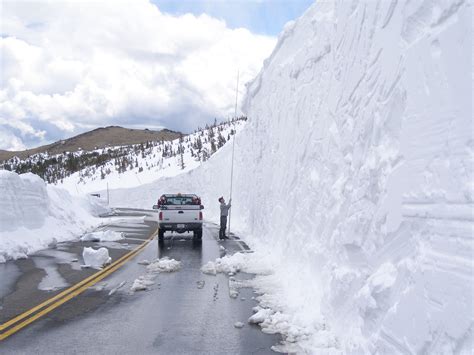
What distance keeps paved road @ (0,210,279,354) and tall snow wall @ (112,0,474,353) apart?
1.25m

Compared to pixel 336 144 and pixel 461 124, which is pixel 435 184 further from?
pixel 336 144

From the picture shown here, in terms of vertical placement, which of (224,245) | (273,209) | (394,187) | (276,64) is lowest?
(224,245)

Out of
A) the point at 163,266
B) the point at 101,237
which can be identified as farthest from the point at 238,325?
the point at 101,237

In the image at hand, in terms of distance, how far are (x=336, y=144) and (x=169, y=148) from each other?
Result: 88848 mm

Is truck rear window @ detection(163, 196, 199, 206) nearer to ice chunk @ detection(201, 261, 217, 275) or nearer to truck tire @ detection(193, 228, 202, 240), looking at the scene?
truck tire @ detection(193, 228, 202, 240)

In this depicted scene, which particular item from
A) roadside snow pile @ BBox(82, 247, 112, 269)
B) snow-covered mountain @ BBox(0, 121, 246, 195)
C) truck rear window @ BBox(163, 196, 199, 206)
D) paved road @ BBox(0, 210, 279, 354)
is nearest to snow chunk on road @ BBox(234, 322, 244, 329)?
paved road @ BBox(0, 210, 279, 354)

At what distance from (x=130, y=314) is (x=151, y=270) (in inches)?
165

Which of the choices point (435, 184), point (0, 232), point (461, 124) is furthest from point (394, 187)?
point (0, 232)

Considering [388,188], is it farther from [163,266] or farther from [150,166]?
[150,166]

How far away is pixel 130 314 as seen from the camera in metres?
7.90

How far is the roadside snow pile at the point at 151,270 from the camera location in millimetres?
10003

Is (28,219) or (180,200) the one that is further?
(180,200)

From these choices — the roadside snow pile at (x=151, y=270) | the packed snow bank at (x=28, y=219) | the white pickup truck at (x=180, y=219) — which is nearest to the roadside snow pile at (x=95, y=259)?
the roadside snow pile at (x=151, y=270)

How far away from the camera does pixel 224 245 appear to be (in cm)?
1795
